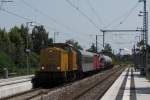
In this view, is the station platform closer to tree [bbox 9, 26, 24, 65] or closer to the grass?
the grass

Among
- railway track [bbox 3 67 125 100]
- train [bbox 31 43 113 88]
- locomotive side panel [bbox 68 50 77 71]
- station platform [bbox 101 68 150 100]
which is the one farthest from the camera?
locomotive side panel [bbox 68 50 77 71]

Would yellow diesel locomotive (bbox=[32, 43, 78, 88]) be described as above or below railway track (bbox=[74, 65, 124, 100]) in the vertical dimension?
above

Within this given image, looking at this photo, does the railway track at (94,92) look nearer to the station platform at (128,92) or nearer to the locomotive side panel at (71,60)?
the station platform at (128,92)

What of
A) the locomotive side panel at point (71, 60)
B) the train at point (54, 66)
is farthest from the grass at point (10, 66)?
the train at point (54, 66)

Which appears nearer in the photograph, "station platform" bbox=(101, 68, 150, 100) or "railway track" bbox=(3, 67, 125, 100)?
"railway track" bbox=(3, 67, 125, 100)

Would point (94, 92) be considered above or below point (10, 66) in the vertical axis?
below

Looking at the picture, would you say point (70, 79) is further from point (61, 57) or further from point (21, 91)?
point (21, 91)

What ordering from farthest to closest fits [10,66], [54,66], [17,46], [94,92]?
[17,46], [10,66], [54,66], [94,92]

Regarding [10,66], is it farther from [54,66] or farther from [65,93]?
[65,93]

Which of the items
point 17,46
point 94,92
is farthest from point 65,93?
point 17,46

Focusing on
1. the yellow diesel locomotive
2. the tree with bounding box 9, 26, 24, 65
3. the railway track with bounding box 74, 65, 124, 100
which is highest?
the tree with bounding box 9, 26, 24, 65

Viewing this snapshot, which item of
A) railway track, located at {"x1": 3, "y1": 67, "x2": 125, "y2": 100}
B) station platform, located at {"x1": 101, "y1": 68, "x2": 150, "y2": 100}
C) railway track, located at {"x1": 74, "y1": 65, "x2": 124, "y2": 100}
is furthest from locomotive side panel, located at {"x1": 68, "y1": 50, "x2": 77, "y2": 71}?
railway track, located at {"x1": 3, "y1": 67, "x2": 125, "y2": 100}

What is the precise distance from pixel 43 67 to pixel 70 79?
5562mm

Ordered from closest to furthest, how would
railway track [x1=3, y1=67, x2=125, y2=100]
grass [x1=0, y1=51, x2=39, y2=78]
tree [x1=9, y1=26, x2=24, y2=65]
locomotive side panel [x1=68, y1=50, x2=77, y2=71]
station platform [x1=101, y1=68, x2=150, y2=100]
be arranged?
railway track [x1=3, y1=67, x2=125, y2=100] < station platform [x1=101, y1=68, x2=150, y2=100] < locomotive side panel [x1=68, y1=50, x2=77, y2=71] < grass [x1=0, y1=51, x2=39, y2=78] < tree [x1=9, y1=26, x2=24, y2=65]
